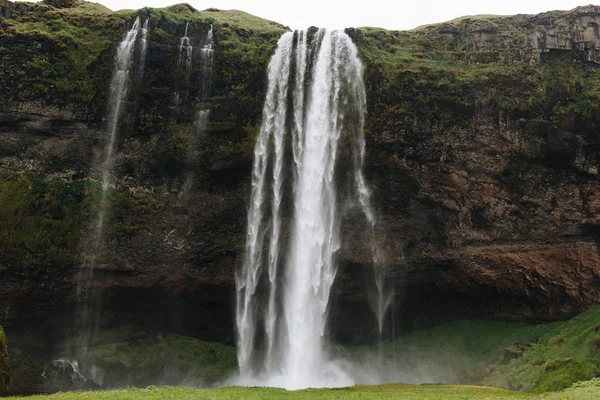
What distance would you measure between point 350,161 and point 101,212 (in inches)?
703

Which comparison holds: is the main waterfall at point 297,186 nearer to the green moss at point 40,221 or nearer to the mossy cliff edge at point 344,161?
the mossy cliff edge at point 344,161

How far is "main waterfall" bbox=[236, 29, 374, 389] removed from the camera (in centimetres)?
3616

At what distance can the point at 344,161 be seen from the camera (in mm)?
37438

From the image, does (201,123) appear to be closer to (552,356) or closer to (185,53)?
(185,53)

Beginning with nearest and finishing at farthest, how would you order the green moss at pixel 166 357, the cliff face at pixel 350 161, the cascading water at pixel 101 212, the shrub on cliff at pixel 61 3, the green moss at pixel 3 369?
the green moss at pixel 3 369
the green moss at pixel 166 357
the cascading water at pixel 101 212
the cliff face at pixel 350 161
the shrub on cliff at pixel 61 3

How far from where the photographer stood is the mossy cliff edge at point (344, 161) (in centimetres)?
3612

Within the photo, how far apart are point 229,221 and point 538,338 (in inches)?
873

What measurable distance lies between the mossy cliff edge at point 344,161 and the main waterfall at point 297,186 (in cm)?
102

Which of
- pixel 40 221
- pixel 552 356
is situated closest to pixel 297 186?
pixel 40 221

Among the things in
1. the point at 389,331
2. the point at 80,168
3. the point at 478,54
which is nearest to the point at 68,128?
the point at 80,168

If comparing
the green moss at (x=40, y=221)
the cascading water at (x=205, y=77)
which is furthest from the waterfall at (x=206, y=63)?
the green moss at (x=40, y=221)

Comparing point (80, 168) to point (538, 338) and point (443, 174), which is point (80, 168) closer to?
point (443, 174)

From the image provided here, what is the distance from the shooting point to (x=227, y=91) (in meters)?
38.1

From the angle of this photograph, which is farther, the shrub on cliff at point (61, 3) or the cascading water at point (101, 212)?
the shrub on cliff at point (61, 3)
